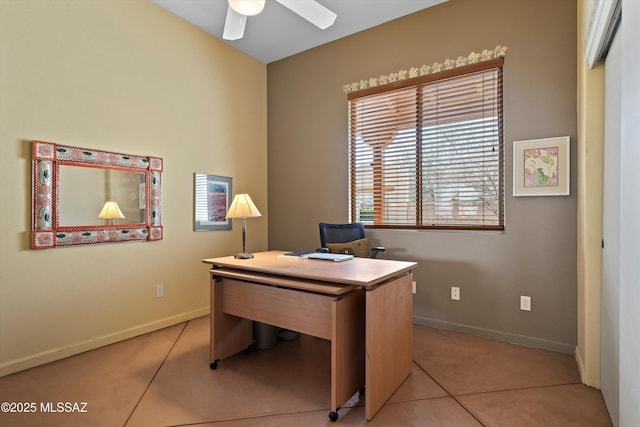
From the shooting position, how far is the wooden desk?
1793 millimetres

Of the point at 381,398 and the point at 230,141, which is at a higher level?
the point at 230,141

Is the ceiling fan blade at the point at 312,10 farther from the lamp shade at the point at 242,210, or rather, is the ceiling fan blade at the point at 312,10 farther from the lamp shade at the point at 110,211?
the lamp shade at the point at 110,211

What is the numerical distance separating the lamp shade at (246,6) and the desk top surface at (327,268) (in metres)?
1.62

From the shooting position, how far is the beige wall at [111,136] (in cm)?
233

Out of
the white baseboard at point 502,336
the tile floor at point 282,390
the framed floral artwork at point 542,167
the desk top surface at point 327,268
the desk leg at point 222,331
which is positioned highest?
the framed floral artwork at point 542,167

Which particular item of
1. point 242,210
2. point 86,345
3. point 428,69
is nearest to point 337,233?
point 242,210

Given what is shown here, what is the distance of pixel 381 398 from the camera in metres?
1.90

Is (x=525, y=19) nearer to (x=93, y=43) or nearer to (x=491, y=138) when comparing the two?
(x=491, y=138)

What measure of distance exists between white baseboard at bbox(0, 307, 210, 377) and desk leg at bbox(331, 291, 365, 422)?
2117 mm

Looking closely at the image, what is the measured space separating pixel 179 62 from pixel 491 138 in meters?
3.08

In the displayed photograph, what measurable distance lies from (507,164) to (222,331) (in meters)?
2.65

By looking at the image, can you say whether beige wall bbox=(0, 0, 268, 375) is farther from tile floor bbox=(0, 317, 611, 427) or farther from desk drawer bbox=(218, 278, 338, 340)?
desk drawer bbox=(218, 278, 338, 340)

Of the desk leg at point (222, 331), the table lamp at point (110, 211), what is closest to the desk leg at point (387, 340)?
the desk leg at point (222, 331)

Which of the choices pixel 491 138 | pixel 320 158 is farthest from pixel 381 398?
pixel 320 158
